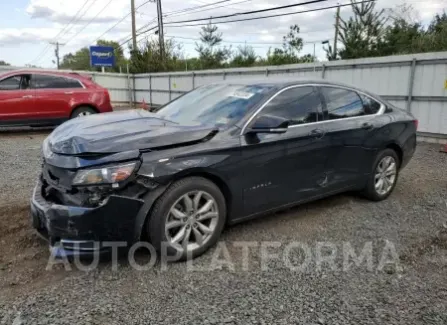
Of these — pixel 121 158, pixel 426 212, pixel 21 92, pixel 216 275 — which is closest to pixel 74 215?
pixel 121 158

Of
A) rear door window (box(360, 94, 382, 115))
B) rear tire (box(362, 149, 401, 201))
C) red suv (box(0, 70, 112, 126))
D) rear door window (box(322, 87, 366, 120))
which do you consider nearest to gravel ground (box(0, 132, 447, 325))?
rear tire (box(362, 149, 401, 201))

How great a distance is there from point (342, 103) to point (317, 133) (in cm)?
68

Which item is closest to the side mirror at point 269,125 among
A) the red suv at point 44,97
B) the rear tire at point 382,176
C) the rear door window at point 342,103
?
the rear door window at point 342,103

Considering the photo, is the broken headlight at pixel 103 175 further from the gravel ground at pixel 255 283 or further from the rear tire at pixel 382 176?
the rear tire at pixel 382 176

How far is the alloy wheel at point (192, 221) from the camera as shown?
3092mm

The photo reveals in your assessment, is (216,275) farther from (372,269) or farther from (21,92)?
(21,92)

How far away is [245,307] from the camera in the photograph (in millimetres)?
2609

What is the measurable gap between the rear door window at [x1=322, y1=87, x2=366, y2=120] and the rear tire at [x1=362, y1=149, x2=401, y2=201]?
67 centimetres

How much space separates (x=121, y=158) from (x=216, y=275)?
117 centimetres

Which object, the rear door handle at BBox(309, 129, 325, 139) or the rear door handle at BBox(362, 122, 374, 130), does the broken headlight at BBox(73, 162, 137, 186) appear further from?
the rear door handle at BBox(362, 122, 374, 130)

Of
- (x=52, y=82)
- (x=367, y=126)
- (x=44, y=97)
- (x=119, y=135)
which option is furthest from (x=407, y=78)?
(x=44, y=97)

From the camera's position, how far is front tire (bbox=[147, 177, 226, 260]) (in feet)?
9.81

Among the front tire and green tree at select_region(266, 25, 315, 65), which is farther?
green tree at select_region(266, 25, 315, 65)

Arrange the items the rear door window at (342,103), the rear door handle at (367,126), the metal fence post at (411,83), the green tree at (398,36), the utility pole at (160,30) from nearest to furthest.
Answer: the rear door window at (342,103), the rear door handle at (367,126), the metal fence post at (411,83), the green tree at (398,36), the utility pole at (160,30)
